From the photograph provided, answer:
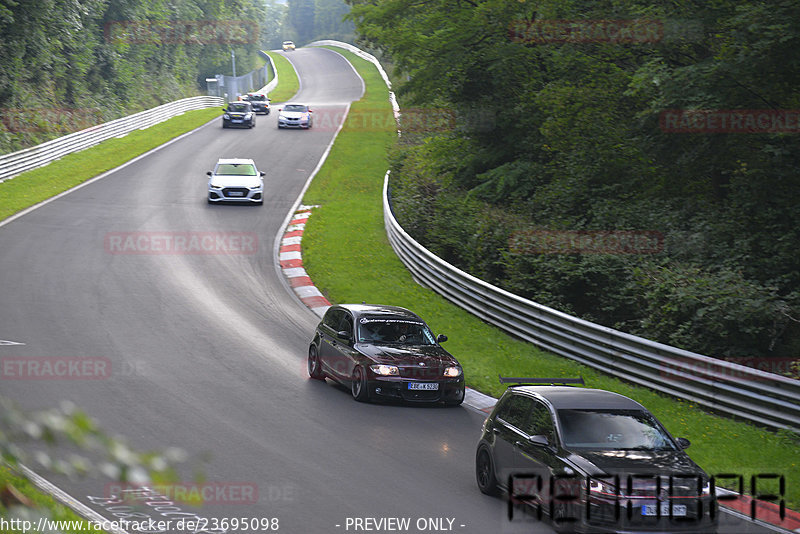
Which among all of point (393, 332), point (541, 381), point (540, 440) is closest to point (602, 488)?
point (540, 440)

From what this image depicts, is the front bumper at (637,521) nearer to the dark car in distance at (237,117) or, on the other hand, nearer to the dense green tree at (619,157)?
the dense green tree at (619,157)

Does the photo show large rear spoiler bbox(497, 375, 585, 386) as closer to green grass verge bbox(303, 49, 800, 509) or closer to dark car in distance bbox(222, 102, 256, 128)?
green grass verge bbox(303, 49, 800, 509)

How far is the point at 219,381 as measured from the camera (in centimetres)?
1482

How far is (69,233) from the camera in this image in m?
27.7

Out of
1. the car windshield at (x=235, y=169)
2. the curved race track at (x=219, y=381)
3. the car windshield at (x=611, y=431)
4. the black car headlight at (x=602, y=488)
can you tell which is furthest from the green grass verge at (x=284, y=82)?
the black car headlight at (x=602, y=488)

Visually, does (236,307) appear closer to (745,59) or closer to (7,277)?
(7,277)

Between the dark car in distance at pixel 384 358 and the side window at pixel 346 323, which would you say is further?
the side window at pixel 346 323

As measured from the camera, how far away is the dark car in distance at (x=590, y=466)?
8.09 meters

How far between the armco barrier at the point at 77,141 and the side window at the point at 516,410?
30212 mm

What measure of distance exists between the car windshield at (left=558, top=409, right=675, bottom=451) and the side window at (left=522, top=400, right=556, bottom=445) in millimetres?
125

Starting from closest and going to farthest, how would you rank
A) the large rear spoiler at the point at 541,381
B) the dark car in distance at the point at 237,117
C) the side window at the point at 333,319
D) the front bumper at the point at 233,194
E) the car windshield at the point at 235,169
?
1. the large rear spoiler at the point at 541,381
2. the side window at the point at 333,319
3. the front bumper at the point at 233,194
4. the car windshield at the point at 235,169
5. the dark car in distance at the point at 237,117

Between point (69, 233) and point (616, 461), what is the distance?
23178 millimetres

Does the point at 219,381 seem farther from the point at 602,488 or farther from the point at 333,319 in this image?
the point at 602,488

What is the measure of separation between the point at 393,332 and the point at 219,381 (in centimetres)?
315
